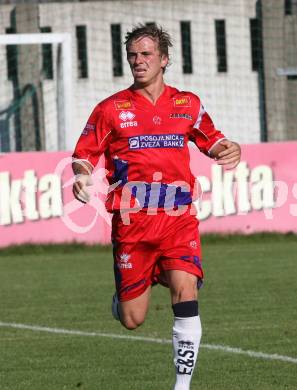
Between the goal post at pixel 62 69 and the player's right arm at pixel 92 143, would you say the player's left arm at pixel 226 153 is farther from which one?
the goal post at pixel 62 69

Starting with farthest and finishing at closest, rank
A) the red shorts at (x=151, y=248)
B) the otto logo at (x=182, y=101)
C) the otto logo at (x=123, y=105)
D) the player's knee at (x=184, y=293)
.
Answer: the otto logo at (x=182, y=101) → the otto logo at (x=123, y=105) → the red shorts at (x=151, y=248) → the player's knee at (x=184, y=293)

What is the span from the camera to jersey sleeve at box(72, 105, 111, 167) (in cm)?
805

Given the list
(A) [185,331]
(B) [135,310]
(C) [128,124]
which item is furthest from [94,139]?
(A) [185,331]

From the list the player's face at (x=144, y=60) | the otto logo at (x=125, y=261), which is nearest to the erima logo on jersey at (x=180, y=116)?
the player's face at (x=144, y=60)

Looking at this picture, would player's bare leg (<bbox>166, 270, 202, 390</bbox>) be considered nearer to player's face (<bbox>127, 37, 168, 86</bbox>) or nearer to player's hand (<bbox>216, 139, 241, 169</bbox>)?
player's hand (<bbox>216, 139, 241, 169</bbox>)

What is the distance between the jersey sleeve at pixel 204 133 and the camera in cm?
825

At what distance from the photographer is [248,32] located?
3497 centimetres

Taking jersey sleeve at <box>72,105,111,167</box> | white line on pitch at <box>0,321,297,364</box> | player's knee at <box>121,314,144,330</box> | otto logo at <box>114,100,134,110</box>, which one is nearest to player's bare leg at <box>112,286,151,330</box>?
player's knee at <box>121,314,144,330</box>

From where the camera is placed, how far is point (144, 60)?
7.95 metres

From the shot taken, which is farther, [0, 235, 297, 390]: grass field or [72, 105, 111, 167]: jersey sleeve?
[0, 235, 297, 390]: grass field

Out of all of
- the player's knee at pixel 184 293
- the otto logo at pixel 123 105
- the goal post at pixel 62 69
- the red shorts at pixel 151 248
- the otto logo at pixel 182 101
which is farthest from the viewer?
the goal post at pixel 62 69

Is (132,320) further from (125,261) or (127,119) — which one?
(127,119)

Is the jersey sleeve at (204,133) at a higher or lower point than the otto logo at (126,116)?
lower

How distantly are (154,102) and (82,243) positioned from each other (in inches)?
469
